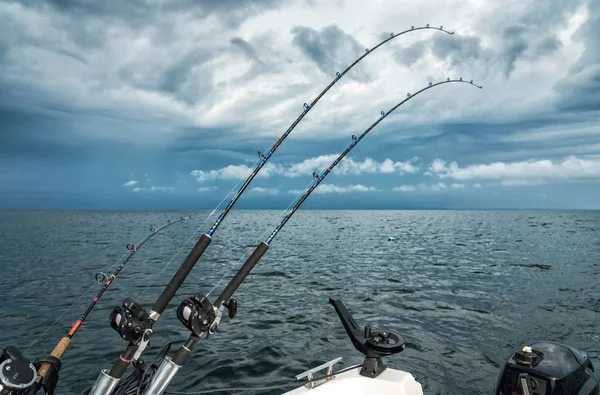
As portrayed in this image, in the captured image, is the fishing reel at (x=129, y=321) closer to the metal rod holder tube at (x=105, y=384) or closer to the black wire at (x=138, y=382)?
the metal rod holder tube at (x=105, y=384)

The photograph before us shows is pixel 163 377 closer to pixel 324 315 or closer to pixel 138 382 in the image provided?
pixel 138 382

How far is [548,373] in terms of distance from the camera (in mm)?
3551

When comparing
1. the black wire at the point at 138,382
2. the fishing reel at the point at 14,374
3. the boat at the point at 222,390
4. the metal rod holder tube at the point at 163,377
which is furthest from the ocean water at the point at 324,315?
the fishing reel at the point at 14,374

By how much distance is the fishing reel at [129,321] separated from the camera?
9.88ft

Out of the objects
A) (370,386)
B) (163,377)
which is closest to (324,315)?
(370,386)

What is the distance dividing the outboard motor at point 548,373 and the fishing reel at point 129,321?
351 cm

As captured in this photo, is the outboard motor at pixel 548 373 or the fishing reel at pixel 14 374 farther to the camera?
the outboard motor at pixel 548 373

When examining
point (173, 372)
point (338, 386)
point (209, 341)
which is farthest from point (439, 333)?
point (173, 372)

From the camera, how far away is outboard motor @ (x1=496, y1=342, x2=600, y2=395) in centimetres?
352

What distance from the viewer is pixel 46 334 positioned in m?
9.33

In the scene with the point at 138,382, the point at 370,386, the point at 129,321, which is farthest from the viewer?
the point at 138,382

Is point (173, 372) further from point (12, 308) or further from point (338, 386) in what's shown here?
point (12, 308)

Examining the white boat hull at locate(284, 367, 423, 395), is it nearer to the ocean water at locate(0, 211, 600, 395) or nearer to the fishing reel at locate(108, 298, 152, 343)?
the fishing reel at locate(108, 298, 152, 343)

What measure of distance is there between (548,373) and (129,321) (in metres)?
3.80
